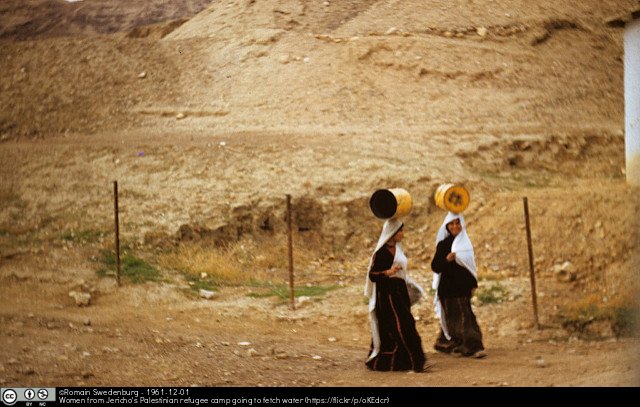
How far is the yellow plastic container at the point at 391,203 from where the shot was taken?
671cm

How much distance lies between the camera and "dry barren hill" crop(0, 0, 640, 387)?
8203mm

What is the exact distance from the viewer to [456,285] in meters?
7.45

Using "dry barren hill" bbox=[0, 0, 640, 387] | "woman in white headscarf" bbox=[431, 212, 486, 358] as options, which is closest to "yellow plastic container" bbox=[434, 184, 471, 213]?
"woman in white headscarf" bbox=[431, 212, 486, 358]

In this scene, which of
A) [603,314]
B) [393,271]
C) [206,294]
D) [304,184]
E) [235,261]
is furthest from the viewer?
[304,184]

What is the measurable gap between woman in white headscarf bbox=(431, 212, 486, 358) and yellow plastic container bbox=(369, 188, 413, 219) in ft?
2.64

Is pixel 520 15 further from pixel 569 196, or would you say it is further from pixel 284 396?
pixel 284 396

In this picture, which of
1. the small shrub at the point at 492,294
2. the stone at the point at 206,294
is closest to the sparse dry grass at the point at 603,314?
the small shrub at the point at 492,294

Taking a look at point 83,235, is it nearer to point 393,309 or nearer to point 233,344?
point 233,344

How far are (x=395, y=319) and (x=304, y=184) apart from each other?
23.1 ft

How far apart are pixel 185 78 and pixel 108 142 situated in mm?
4381

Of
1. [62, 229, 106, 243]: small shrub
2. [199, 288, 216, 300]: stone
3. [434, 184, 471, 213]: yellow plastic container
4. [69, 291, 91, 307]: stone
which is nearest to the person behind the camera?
[434, 184, 471, 213]: yellow plastic container

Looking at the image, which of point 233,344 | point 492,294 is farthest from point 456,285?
point 492,294

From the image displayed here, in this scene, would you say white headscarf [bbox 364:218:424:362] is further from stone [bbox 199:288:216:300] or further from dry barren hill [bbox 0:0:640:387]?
stone [bbox 199:288:216:300]

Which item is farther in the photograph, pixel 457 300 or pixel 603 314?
pixel 603 314
